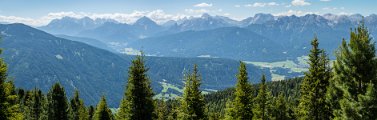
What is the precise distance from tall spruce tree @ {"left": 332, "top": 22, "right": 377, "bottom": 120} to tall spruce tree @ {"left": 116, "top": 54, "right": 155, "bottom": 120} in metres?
16.0

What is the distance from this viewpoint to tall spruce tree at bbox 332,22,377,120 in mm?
23712

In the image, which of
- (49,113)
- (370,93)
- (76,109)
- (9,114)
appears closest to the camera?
(370,93)

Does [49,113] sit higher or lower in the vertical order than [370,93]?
lower

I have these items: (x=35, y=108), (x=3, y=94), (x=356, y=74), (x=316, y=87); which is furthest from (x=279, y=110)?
(x=35, y=108)

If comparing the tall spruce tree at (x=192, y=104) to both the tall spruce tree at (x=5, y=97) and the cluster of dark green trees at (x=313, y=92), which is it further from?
the tall spruce tree at (x=5, y=97)

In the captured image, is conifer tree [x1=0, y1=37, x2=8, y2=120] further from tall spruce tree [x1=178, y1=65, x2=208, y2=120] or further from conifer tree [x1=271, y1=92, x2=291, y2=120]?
conifer tree [x1=271, y1=92, x2=291, y2=120]

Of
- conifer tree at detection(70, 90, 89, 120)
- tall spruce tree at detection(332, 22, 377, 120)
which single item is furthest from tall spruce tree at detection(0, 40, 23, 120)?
conifer tree at detection(70, 90, 89, 120)

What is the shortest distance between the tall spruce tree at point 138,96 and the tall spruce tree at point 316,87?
47.5 feet

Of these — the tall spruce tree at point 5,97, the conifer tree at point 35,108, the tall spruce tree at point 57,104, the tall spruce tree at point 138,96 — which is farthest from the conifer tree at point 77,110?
the tall spruce tree at point 5,97

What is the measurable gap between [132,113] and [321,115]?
17.4 meters

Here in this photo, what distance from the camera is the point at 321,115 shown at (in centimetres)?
3797

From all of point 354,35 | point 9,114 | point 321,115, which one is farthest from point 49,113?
point 354,35

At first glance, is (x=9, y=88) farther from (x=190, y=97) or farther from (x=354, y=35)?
(x=354, y=35)

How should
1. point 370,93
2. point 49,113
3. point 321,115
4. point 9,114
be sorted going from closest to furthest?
point 370,93 < point 9,114 < point 321,115 < point 49,113
